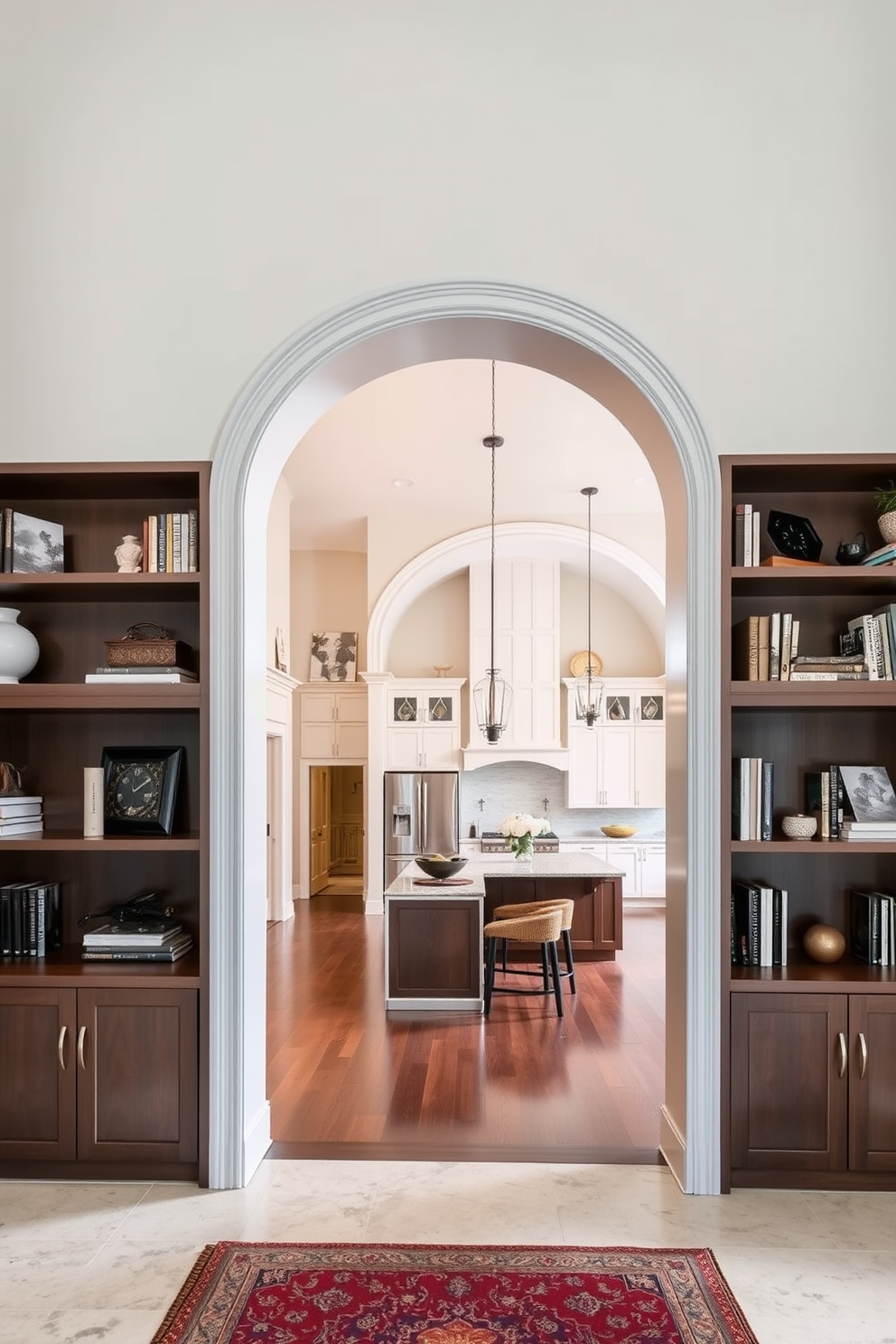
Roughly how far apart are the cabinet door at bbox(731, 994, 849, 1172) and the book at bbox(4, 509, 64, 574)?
9.21 ft

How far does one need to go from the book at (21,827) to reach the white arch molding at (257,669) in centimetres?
73

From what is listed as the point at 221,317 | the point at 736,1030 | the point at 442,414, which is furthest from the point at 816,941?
the point at 442,414

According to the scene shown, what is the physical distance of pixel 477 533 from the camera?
10188mm

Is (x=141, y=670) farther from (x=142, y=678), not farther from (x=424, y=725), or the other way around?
(x=424, y=725)

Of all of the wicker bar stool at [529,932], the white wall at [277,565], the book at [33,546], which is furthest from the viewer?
the white wall at [277,565]

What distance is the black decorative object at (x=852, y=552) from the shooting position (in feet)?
10.8

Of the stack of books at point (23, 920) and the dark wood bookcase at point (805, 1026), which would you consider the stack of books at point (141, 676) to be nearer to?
the stack of books at point (23, 920)

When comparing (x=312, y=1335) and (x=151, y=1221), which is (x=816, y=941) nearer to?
(x=312, y=1335)

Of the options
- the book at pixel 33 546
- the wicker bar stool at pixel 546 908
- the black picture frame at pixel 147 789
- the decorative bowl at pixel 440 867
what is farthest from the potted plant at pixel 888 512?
the decorative bowl at pixel 440 867

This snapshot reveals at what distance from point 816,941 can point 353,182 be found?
10.1 ft

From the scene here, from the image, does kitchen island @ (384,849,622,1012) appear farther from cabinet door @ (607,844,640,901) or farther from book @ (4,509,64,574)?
cabinet door @ (607,844,640,901)

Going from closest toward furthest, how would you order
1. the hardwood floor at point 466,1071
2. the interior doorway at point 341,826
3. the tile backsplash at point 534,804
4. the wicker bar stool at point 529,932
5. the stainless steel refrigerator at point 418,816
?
the hardwood floor at point 466,1071 → the wicker bar stool at point 529,932 → the stainless steel refrigerator at point 418,816 → the tile backsplash at point 534,804 → the interior doorway at point 341,826

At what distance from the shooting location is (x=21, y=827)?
3395 millimetres

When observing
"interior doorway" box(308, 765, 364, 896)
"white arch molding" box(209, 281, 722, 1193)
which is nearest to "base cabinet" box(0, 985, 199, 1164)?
"white arch molding" box(209, 281, 722, 1193)
